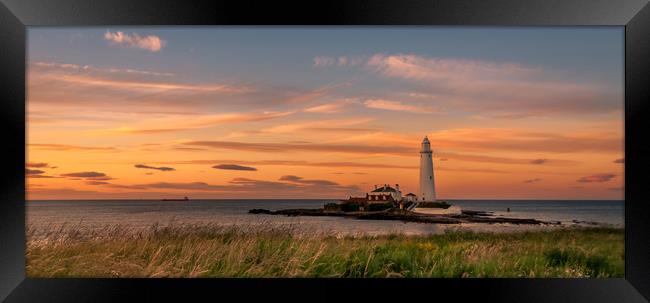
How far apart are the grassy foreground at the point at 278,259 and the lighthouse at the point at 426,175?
1069 cm

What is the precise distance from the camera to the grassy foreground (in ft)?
18.9

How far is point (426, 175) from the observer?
63.4 ft

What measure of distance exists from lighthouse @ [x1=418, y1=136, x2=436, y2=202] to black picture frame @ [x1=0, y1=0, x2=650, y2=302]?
42.7ft

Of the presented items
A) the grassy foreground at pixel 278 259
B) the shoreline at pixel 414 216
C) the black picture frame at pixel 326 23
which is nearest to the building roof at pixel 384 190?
the shoreline at pixel 414 216

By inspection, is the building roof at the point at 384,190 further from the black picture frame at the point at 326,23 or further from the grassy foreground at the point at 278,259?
the black picture frame at the point at 326,23

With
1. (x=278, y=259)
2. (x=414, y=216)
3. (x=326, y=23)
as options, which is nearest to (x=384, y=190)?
(x=414, y=216)

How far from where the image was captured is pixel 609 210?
33.6 m

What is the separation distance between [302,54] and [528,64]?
28.8ft

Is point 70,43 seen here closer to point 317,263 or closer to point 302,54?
point 302,54

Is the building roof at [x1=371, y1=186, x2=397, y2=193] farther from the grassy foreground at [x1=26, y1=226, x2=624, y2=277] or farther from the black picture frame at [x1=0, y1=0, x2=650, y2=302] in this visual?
the black picture frame at [x1=0, y1=0, x2=650, y2=302]

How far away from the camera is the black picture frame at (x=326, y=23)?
4555 mm

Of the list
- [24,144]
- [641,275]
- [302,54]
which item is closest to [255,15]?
[24,144]

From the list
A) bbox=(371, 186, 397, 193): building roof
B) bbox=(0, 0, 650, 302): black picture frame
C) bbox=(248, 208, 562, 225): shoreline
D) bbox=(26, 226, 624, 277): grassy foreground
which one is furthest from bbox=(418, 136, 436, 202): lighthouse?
bbox=(0, 0, 650, 302): black picture frame

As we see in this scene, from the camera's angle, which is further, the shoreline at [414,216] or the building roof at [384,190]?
the shoreline at [414,216]
